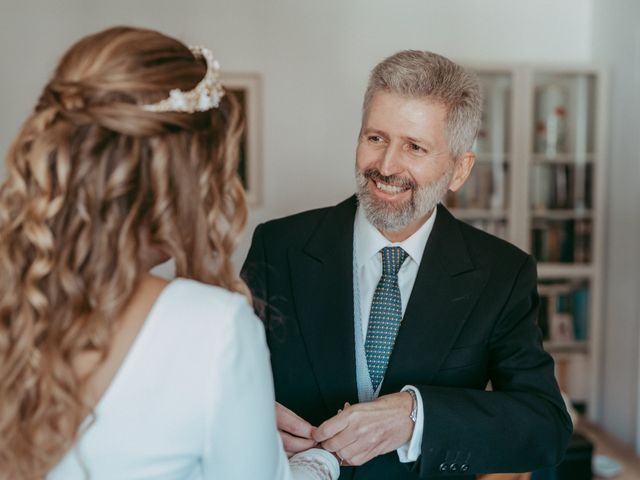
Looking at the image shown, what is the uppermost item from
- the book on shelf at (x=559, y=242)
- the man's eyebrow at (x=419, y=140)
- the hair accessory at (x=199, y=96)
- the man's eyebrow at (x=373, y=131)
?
the hair accessory at (x=199, y=96)

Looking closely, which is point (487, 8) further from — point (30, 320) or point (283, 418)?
point (30, 320)

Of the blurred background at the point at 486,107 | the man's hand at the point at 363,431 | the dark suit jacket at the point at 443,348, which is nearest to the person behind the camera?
the man's hand at the point at 363,431

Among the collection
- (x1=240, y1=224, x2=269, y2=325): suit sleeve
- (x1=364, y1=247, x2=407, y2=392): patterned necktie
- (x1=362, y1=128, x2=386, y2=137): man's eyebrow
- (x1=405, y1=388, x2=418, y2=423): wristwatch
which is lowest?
(x1=405, y1=388, x2=418, y2=423): wristwatch

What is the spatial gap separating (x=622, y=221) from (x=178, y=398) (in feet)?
13.3

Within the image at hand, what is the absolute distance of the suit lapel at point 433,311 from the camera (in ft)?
4.99

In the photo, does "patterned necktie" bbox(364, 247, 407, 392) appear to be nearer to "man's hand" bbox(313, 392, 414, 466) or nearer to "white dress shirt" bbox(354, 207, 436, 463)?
"white dress shirt" bbox(354, 207, 436, 463)

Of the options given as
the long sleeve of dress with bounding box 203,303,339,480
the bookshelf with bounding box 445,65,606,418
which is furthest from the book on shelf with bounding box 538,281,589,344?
the long sleeve of dress with bounding box 203,303,339,480

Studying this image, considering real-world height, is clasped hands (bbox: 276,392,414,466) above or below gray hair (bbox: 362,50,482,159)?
below

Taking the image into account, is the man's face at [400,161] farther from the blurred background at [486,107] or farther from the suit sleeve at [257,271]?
the blurred background at [486,107]

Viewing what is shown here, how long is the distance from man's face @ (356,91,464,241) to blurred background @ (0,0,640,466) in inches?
116

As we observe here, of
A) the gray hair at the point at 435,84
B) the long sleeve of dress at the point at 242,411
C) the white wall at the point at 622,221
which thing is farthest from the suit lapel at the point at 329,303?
the white wall at the point at 622,221

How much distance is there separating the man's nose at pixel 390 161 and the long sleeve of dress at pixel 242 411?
0.77 m

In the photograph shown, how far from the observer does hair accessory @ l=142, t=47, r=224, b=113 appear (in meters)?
0.91

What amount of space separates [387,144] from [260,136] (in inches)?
120
